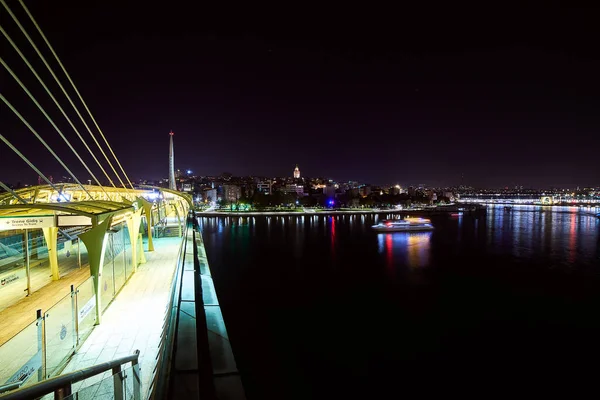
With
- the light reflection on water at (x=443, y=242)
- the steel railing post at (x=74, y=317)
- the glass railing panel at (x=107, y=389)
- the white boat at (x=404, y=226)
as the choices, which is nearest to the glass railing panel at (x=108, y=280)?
the steel railing post at (x=74, y=317)

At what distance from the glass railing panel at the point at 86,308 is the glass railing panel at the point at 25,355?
2.93 feet

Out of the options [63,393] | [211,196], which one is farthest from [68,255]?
[211,196]

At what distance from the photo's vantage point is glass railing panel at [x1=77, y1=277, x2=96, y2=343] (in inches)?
161

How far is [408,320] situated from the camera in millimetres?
15969

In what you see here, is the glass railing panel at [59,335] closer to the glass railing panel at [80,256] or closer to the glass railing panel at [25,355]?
the glass railing panel at [25,355]

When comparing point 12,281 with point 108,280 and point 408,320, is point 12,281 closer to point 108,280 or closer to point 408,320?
point 108,280

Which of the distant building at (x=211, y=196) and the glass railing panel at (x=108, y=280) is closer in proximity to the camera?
the glass railing panel at (x=108, y=280)

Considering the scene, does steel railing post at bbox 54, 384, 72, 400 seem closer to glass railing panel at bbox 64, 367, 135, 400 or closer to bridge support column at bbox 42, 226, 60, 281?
glass railing panel at bbox 64, 367, 135, 400

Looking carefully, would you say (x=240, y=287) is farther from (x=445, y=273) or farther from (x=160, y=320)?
(x=160, y=320)

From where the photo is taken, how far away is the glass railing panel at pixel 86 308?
161 inches

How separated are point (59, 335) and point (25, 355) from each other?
449 millimetres

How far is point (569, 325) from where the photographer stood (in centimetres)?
1576

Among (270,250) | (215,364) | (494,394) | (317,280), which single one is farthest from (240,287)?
(215,364)

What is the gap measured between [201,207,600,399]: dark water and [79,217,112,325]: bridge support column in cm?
706
